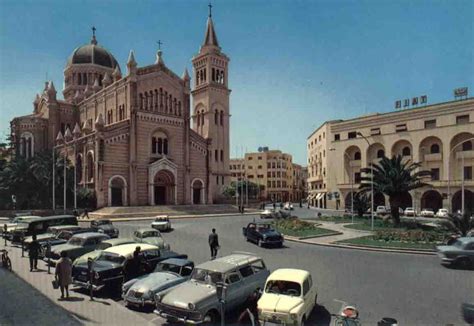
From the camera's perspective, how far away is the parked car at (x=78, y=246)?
53.9ft

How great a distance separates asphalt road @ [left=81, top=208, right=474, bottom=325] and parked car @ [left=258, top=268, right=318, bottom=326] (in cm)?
85

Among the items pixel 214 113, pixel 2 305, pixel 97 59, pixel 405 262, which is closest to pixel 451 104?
pixel 214 113

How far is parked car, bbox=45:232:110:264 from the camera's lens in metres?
16.4

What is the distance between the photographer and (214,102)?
69.1m

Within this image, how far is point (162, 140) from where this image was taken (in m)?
57.2

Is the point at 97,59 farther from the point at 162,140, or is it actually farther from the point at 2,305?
the point at 2,305

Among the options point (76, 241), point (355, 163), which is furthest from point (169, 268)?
point (355, 163)

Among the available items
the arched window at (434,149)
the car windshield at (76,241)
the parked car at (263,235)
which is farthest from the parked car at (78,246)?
the arched window at (434,149)

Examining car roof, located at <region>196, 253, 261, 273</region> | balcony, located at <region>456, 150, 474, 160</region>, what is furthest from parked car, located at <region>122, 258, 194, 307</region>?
balcony, located at <region>456, 150, 474, 160</region>

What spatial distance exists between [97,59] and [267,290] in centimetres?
7914

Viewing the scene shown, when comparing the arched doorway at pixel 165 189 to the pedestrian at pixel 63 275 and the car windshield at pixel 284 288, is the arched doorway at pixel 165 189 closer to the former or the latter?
the pedestrian at pixel 63 275

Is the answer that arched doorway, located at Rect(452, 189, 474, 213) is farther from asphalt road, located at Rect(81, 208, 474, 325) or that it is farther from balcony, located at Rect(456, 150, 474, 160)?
asphalt road, located at Rect(81, 208, 474, 325)

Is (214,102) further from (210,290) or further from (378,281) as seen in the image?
(210,290)

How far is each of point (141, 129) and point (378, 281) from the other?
152ft
